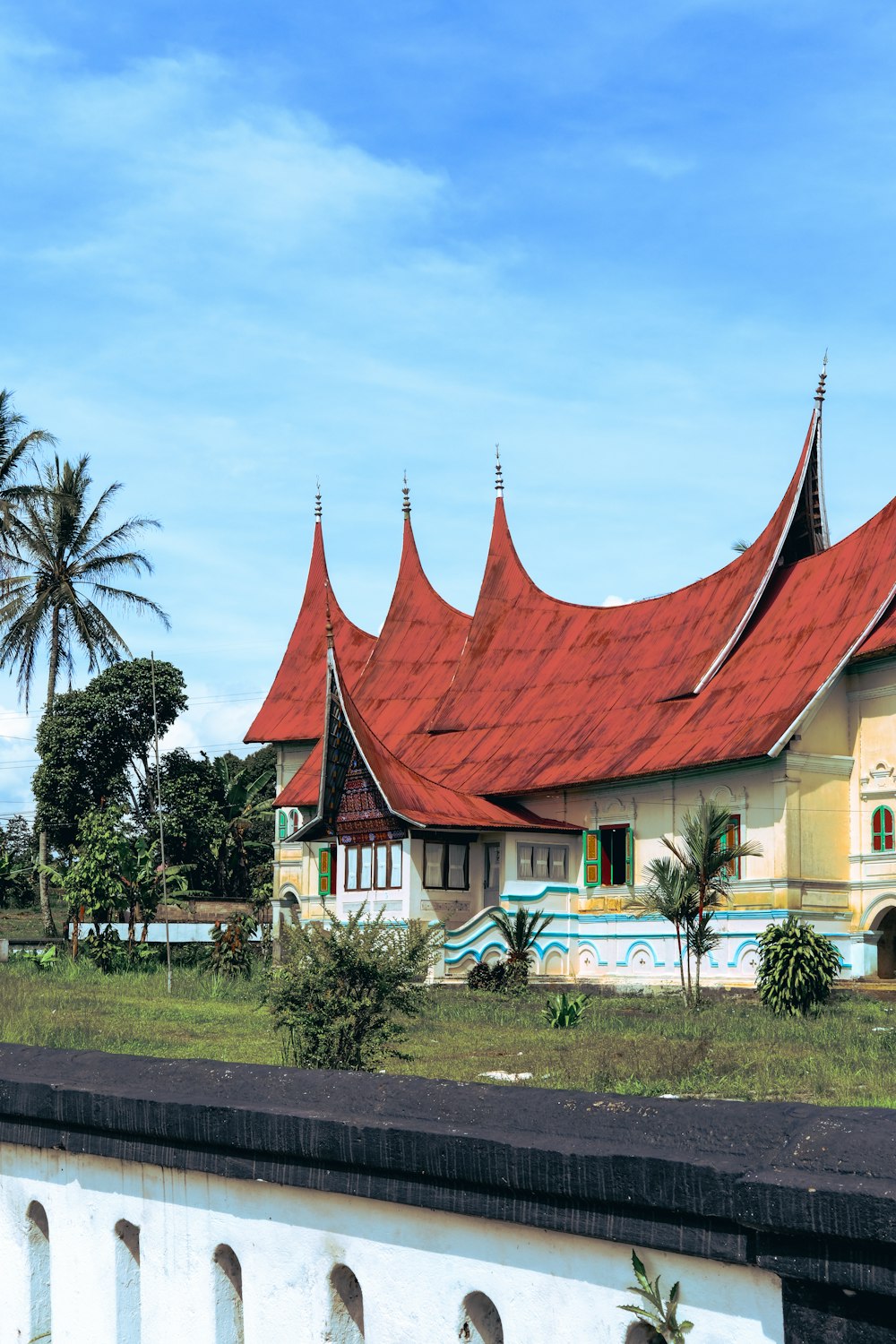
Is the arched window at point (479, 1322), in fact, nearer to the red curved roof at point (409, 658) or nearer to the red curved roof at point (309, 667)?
the red curved roof at point (409, 658)

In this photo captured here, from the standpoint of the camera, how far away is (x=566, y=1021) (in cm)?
1952

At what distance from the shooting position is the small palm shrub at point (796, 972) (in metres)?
21.7

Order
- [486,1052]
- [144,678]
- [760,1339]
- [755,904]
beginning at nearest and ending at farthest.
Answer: [760,1339] → [486,1052] → [755,904] → [144,678]

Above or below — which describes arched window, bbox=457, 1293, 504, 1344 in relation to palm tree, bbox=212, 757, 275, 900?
below

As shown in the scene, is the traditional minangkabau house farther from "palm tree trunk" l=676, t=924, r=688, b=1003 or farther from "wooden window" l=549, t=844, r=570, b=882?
"palm tree trunk" l=676, t=924, r=688, b=1003

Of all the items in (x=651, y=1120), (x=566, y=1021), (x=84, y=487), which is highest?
(x=84, y=487)

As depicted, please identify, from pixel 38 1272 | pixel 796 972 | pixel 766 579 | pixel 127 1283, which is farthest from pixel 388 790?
pixel 127 1283

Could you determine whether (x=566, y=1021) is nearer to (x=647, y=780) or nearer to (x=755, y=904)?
(x=755, y=904)

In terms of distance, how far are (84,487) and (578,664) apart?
2281 cm

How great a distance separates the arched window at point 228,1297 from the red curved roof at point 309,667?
120ft

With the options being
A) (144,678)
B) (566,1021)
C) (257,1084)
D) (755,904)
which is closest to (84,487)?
(144,678)

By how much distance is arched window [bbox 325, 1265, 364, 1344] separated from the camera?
4.49 metres

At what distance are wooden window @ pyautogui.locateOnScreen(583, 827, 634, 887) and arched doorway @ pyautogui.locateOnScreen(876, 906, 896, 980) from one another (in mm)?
4930

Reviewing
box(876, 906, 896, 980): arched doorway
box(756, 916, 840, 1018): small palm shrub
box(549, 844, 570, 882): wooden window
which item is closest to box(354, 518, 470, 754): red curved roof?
box(549, 844, 570, 882): wooden window
